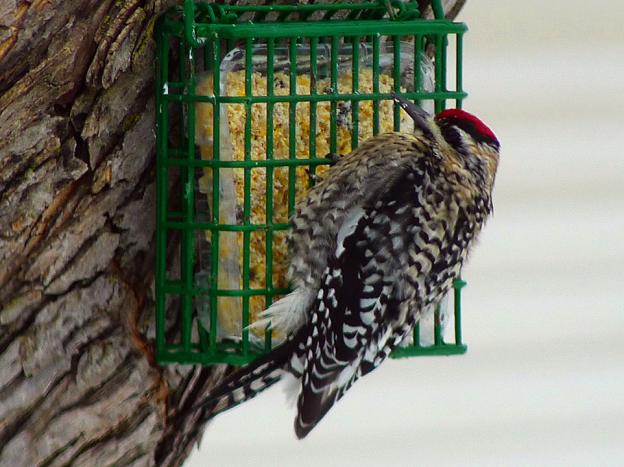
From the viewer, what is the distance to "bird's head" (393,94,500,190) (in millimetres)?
2979

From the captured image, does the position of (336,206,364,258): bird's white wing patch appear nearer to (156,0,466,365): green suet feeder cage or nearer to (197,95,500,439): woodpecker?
(197,95,500,439): woodpecker

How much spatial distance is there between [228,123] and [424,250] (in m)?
0.65

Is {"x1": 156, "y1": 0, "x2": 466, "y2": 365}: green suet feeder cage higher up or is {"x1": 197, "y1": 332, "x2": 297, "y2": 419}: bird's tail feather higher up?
{"x1": 156, "y1": 0, "x2": 466, "y2": 365}: green suet feeder cage

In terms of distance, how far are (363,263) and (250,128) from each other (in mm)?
486

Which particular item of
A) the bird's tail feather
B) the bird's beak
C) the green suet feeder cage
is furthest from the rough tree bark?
the bird's beak

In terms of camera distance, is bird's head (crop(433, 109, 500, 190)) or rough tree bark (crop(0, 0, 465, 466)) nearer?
rough tree bark (crop(0, 0, 465, 466))

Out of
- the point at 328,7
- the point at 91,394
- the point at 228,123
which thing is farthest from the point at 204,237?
the point at 328,7

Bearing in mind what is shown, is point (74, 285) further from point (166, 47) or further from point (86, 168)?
point (166, 47)

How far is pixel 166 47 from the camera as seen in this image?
2.89 metres

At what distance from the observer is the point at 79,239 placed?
Result: 2.96 metres

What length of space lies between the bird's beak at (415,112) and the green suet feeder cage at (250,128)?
41 mm

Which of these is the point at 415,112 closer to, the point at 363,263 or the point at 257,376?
the point at 363,263

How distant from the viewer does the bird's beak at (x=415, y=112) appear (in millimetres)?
2947

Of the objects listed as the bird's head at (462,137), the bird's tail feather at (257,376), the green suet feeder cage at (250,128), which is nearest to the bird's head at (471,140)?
the bird's head at (462,137)
